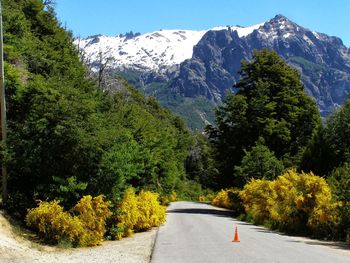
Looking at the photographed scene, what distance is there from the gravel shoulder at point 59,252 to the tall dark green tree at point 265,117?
23.6 meters

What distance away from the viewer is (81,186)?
62.0 ft

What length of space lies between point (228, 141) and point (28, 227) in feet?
85.8

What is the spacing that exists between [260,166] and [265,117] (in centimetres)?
515

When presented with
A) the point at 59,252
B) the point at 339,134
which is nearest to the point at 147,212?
the point at 59,252

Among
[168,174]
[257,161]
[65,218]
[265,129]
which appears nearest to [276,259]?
[65,218]

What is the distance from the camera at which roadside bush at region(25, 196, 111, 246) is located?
17.4m

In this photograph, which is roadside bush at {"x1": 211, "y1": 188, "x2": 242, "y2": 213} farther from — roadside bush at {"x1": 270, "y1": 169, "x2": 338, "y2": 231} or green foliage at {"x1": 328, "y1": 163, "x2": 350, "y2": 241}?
green foliage at {"x1": 328, "y1": 163, "x2": 350, "y2": 241}

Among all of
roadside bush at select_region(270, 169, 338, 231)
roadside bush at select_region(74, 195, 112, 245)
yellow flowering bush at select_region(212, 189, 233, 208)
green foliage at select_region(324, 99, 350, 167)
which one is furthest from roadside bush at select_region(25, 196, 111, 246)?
yellow flowering bush at select_region(212, 189, 233, 208)

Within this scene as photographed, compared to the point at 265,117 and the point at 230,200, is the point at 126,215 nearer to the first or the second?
the point at 265,117

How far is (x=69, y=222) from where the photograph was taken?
17438mm

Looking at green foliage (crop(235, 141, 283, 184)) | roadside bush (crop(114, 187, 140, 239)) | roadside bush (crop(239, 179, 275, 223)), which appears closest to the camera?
roadside bush (crop(114, 187, 140, 239))

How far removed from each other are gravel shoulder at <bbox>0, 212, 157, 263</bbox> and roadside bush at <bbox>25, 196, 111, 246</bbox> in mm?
503

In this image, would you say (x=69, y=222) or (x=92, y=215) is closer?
(x=69, y=222)

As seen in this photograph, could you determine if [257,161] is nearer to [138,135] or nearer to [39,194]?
[138,135]
